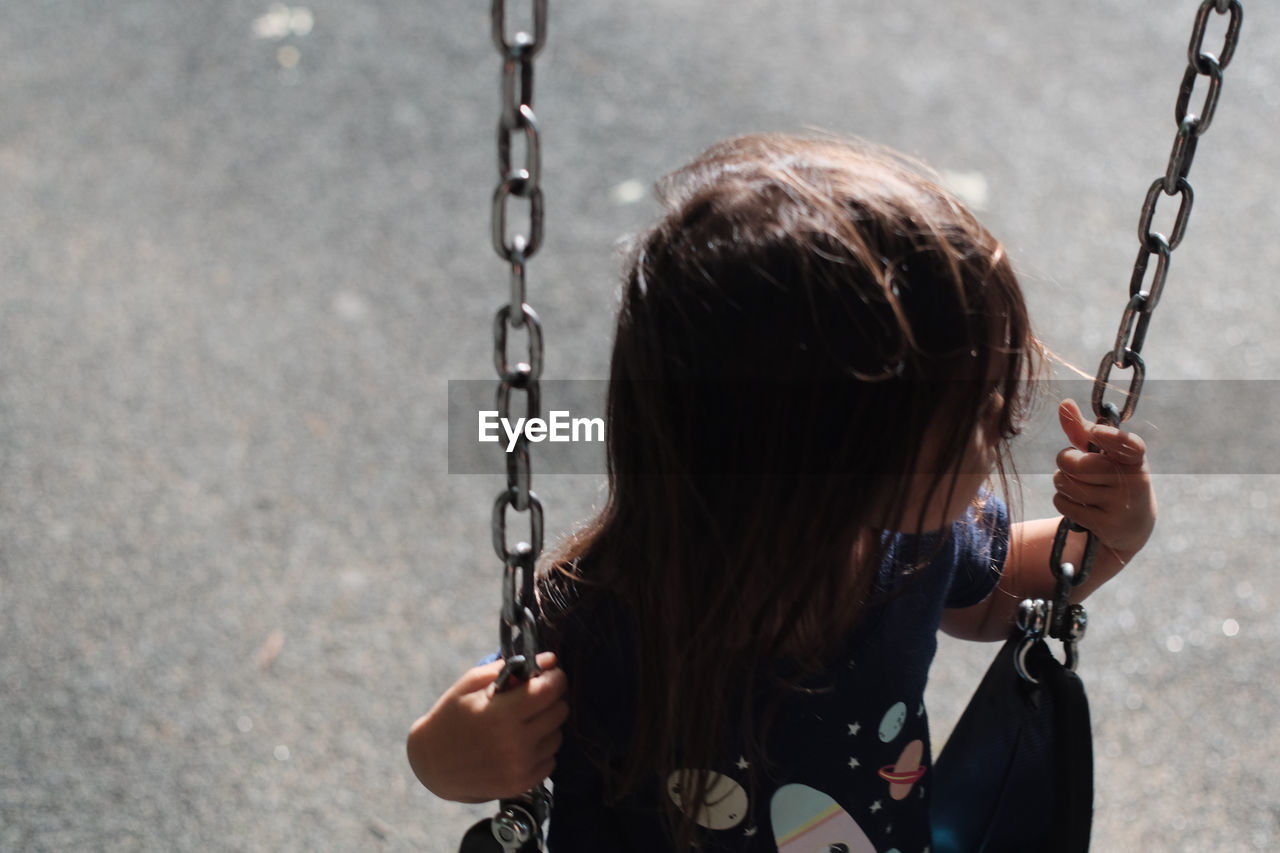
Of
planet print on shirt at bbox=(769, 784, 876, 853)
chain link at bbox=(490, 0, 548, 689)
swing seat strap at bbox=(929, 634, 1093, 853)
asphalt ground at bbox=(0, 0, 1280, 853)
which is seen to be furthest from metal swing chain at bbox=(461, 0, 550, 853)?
asphalt ground at bbox=(0, 0, 1280, 853)

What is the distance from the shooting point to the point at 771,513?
80 cm

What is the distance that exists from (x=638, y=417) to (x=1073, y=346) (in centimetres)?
177

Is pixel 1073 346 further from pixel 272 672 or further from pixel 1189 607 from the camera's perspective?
pixel 272 672

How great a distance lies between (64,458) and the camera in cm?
210

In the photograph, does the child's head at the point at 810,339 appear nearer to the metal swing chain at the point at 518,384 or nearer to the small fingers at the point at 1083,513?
the metal swing chain at the point at 518,384

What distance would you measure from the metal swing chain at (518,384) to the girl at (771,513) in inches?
1.0

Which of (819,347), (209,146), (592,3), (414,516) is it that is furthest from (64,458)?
(592,3)

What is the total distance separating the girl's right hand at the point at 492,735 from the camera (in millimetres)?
821

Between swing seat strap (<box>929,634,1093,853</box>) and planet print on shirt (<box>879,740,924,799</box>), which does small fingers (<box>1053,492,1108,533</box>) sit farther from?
planet print on shirt (<box>879,740,924,799</box>)

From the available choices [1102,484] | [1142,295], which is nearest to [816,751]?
→ [1102,484]

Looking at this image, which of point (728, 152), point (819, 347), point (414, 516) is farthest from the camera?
point (414, 516)

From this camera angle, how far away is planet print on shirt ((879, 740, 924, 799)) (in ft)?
3.15

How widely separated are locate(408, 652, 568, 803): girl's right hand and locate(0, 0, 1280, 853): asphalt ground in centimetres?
63

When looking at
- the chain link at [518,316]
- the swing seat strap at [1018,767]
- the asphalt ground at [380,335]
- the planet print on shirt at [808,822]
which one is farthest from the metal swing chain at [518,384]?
the asphalt ground at [380,335]
